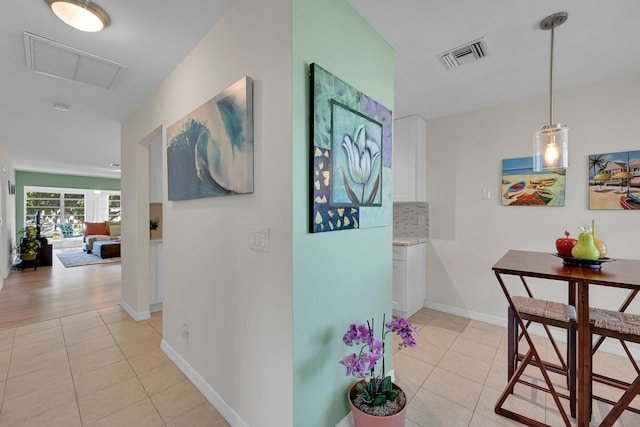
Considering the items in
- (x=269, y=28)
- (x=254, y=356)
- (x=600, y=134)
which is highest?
(x=269, y=28)

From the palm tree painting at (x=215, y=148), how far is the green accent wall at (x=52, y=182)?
9.40m

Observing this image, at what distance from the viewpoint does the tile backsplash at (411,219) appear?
11.3 ft

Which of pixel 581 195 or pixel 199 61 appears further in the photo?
pixel 581 195

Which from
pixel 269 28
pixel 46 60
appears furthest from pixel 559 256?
pixel 46 60

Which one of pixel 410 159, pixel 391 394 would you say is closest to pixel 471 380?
pixel 391 394

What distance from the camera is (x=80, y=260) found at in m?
6.77

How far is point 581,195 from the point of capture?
251cm

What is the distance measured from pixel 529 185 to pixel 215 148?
2.87 meters

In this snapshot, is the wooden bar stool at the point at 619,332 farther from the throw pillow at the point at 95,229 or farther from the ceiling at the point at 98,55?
the throw pillow at the point at 95,229

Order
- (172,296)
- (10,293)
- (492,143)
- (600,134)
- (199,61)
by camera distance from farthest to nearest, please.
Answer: (10,293), (492,143), (600,134), (172,296), (199,61)

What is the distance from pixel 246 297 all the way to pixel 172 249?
3.59 ft

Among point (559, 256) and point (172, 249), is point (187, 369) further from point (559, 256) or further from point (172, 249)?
point (559, 256)

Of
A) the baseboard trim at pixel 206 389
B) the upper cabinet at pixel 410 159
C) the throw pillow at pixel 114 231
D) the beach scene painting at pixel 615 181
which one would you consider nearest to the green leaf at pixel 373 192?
the baseboard trim at pixel 206 389

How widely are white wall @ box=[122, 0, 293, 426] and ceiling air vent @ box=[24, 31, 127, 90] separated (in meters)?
0.42
